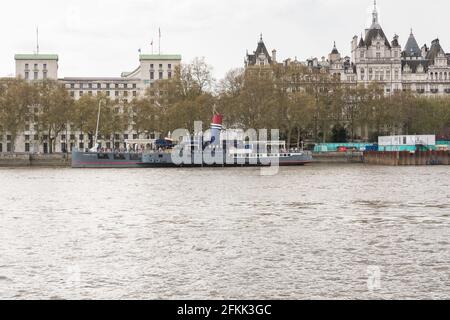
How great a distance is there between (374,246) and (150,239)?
6.91 m

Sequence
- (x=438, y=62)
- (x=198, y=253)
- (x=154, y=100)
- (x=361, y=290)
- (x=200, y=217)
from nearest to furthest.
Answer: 1. (x=361, y=290)
2. (x=198, y=253)
3. (x=200, y=217)
4. (x=154, y=100)
5. (x=438, y=62)

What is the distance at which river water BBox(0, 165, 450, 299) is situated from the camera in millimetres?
15844

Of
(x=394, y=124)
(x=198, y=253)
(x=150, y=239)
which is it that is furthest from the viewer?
(x=394, y=124)

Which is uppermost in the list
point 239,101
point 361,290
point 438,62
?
point 438,62

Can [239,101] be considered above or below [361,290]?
above

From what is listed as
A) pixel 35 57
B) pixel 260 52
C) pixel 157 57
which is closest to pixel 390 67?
pixel 260 52

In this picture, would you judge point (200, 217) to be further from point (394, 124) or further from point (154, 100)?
point (394, 124)

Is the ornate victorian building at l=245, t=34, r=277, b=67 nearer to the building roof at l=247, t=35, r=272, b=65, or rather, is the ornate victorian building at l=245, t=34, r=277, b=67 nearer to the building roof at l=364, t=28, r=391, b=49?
the building roof at l=247, t=35, r=272, b=65

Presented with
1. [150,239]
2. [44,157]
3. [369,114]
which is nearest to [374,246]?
[150,239]

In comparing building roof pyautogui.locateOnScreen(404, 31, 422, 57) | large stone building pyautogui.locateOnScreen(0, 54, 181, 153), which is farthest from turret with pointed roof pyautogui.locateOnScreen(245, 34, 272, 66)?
building roof pyautogui.locateOnScreen(404, 31, 422, 57)

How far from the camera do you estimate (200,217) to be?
29.4 meters

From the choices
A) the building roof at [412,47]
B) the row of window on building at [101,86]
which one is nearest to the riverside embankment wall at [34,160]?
the row of window on building at [101,86]

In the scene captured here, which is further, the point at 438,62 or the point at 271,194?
the point at 438,62

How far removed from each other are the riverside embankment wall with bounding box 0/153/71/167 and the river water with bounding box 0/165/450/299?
77.5m
